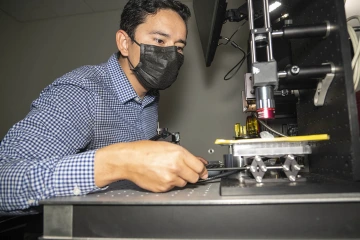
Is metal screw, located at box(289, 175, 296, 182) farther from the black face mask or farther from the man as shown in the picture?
the black face mask

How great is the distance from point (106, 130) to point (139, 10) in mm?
603

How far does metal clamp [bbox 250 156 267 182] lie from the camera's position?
481mm

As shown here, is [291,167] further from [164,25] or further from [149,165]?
[164,25]

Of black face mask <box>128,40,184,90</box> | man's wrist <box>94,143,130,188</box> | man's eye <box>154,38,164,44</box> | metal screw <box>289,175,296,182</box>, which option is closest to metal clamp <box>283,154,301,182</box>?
metal screw <box>289,175,296,182</box>

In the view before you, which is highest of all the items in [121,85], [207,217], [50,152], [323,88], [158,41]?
[158,41]

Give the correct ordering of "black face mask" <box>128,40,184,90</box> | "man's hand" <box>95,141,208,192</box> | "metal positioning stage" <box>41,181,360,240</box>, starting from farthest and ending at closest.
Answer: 1. "black face mask" <box>128,40,184,90</box>
2. "man's hand" <box>95,141,208,192</box>
3. "metal positioning stage" <box>41,181,360,240</box>

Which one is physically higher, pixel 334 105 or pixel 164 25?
pixel 164 25

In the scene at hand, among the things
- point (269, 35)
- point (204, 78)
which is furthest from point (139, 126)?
point (204, 78)

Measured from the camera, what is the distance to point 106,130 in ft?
3.16

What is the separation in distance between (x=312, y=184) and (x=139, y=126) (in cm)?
84

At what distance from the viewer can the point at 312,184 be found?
0.41 meters

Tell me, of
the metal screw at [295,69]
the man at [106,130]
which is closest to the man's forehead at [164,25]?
the man at [106,130]

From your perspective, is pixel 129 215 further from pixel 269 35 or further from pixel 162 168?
pixel 269 35

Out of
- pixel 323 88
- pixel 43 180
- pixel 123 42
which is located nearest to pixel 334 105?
pixel 323 88
